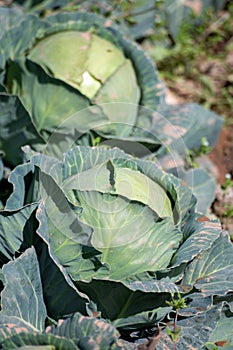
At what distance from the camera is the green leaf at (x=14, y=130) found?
3.06 meters

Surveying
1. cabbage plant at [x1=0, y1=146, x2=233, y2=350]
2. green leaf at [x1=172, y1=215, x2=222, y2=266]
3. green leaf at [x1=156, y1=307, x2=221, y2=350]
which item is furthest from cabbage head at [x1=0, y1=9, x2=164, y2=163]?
green leaf at [x1=156, y1=307, x2=221, y2=350]

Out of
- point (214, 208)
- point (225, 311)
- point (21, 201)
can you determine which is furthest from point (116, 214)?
point (214, 208)

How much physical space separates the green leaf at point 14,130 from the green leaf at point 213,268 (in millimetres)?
1109

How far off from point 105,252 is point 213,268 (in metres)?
0.56

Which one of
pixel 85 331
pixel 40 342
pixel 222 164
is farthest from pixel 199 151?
pixel 40 342

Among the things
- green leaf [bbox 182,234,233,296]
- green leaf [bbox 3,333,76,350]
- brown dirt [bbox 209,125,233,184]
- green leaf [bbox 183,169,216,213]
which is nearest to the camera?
green leaf [bbox 3,333,76,350]

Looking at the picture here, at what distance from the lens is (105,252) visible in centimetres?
237

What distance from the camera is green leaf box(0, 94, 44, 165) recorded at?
3062 millimetres

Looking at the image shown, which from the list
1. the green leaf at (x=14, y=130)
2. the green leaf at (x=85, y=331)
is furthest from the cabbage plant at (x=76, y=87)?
the green leaf at (x=85, y=331)

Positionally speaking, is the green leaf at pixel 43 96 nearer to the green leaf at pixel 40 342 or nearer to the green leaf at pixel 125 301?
the green leaf at pixel 125 301

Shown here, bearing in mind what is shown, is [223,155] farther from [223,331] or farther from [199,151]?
[223,331]

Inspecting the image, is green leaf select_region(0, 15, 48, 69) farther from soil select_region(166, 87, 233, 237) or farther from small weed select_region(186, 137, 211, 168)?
soil select_region(166, 87, 233, 237)

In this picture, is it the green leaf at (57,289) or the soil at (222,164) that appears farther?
the soil at (222,164)

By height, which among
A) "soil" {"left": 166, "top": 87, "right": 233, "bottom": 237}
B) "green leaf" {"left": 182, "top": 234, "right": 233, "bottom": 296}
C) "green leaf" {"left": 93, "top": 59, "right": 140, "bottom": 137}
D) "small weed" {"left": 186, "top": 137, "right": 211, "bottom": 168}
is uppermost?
"green leaf" {"left": 93, "top": 59, "right": 140, "bottom": 137}
